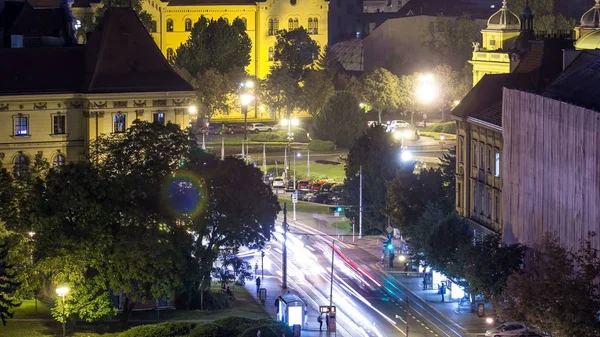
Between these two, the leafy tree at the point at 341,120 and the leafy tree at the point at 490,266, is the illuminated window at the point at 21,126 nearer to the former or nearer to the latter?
the leafy tree at the point at 490,266

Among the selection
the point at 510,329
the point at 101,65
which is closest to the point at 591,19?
the point at 101,65

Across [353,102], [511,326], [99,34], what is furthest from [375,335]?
[353,102]

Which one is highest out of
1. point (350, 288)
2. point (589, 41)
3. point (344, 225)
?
point (589, 41)

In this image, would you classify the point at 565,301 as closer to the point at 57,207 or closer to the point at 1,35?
the point at 57,207

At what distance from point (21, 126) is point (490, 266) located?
39.6m

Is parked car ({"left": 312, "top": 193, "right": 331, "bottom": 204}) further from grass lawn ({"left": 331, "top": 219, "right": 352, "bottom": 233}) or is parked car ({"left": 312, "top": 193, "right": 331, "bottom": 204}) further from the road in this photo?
the road

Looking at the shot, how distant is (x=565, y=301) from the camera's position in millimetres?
96812

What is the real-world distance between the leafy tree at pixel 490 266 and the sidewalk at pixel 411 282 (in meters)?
1.92

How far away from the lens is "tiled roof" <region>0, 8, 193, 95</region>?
13788 centimetres

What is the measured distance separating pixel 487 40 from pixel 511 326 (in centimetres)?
6353

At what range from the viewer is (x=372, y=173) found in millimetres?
144875

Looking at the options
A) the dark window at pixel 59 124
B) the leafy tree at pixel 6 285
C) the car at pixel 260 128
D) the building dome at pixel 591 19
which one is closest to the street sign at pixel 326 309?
the leafy tree at pixel 6 285

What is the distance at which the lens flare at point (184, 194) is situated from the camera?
369 feet

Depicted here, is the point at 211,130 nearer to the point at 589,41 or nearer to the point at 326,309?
the point at 589,41
